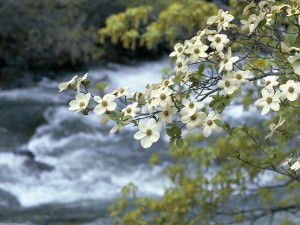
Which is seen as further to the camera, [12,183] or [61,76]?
[61,76]

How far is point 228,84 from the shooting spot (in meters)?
1.99

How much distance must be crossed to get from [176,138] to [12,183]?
5.94 metres

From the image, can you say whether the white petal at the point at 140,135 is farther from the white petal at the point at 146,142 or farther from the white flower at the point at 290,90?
the white flower at the point at 290,90

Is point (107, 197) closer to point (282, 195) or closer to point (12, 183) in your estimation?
point (12, 183)

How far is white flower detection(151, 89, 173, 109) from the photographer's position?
1.94 metres

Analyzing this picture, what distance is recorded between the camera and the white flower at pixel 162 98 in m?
1.94

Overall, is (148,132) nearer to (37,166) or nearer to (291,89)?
(291,89)

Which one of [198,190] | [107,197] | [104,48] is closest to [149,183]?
[107,197]

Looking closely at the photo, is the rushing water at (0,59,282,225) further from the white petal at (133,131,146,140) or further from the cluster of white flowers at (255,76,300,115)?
the cluster of white flowers at (255,76,300,115)

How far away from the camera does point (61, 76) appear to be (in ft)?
40.9

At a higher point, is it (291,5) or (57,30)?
(57,30)

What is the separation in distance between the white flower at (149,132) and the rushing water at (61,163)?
13.0 ft

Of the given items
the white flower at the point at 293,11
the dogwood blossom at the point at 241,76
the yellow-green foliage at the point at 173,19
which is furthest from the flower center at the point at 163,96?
the yellow-green foliage at the point at 173,19

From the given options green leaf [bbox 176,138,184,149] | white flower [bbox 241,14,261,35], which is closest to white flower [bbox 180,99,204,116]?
green leaf [bbox 176,138,184,149]
